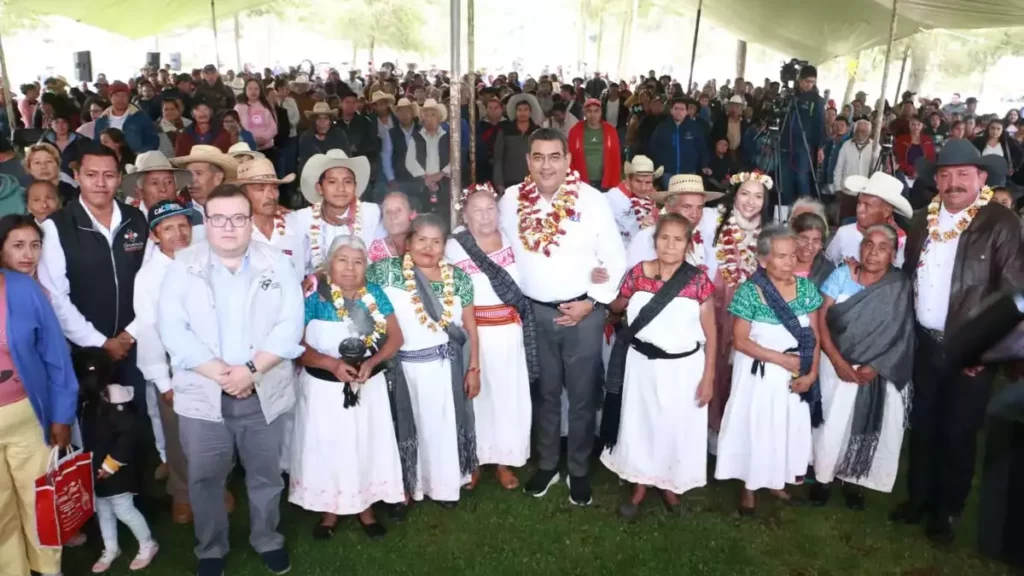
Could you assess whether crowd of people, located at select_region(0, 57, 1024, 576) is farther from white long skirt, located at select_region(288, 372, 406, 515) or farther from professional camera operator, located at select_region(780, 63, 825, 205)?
professional camera operator, located at select_region(780, 63, 825, 205)

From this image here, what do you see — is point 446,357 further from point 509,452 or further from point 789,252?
Answer: point 789,252

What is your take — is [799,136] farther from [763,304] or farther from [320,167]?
[320,167]

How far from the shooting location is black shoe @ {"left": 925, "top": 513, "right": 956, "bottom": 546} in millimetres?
3996

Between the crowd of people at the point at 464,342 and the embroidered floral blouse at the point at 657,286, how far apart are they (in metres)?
0.01

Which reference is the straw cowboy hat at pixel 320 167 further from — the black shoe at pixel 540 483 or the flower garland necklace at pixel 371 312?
the black shoe at pixel 540 483

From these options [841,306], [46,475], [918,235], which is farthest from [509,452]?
[918,235]

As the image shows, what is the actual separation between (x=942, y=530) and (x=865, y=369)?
951mm

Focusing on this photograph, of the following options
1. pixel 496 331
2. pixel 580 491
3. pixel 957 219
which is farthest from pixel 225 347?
pixel 957 219

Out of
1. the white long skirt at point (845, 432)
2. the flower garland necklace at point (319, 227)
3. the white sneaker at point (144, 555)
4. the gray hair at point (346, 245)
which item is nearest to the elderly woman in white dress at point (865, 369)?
the white long skirt at point (845, 432)

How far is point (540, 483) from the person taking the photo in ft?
14.6

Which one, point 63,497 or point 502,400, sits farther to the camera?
point 502,400

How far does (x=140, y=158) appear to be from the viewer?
4.55 metres

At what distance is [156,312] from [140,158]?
1555 mm

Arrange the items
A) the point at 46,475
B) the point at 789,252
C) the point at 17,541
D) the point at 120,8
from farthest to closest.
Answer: the point at 120,8
the point at 789,252
the point at 17,541
the point at 46,475
